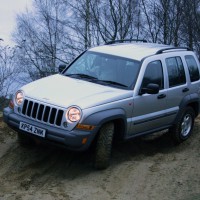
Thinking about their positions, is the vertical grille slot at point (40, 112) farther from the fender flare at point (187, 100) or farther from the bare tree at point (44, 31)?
the bare tree at point (44, 31)

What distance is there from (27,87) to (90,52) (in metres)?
1.52

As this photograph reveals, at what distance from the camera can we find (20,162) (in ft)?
21.7

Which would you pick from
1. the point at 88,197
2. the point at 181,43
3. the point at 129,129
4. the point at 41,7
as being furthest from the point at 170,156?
the point at 41,7

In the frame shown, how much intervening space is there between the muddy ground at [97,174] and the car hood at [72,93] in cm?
101

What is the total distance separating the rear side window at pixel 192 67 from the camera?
27.0 feet

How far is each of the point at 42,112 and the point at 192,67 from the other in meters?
3.41

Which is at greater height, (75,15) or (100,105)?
(75,15)

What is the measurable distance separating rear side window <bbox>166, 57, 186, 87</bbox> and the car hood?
50.4 inches

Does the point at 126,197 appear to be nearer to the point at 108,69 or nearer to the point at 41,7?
the point at 108,69

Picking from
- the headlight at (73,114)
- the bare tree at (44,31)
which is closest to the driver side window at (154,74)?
the headlight at (73,114)

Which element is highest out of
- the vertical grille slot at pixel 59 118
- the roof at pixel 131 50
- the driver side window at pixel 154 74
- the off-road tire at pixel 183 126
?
the roof at pixel 131 50

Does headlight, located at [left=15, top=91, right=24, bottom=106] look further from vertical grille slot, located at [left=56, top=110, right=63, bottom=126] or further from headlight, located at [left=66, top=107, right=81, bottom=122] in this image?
headlight, located at [left=66, top=107, right=81, bottom=122]

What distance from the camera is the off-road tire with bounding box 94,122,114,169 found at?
6234 millimetres

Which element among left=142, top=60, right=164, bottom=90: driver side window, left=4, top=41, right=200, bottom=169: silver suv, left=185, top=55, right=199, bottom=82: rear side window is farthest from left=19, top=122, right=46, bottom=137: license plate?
left=185, top=55, right=199, bottom=82: rear side window
